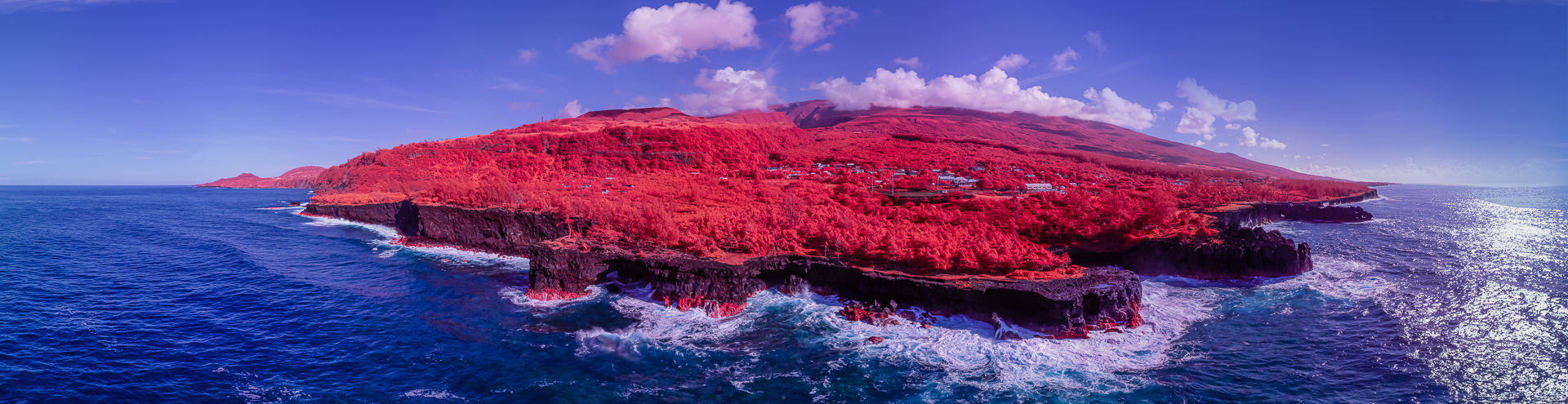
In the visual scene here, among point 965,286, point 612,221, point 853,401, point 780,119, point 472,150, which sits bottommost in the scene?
point 853,401

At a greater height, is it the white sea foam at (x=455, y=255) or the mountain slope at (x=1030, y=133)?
the mountain slope at (x=1030, y=133)

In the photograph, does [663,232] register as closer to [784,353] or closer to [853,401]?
[784,353]

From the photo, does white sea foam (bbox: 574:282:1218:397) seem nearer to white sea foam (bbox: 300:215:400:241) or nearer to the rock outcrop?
white sea foam (bbox: 300:215:400:241)

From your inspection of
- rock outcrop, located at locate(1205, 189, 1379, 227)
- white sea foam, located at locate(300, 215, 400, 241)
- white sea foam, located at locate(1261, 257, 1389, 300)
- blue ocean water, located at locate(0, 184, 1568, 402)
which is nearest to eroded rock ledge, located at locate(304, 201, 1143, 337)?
blue ocean water, located at locate(0, 184, 1568, 402)

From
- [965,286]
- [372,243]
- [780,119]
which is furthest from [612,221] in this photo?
[780,119]

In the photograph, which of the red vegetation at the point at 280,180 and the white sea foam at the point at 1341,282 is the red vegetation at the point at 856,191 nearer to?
the white sea foam at the point at 1341,282

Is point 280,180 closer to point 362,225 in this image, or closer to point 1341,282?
point 362,225

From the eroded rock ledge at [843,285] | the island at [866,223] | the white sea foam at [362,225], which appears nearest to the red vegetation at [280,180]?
the white sea foam at [362,225]
